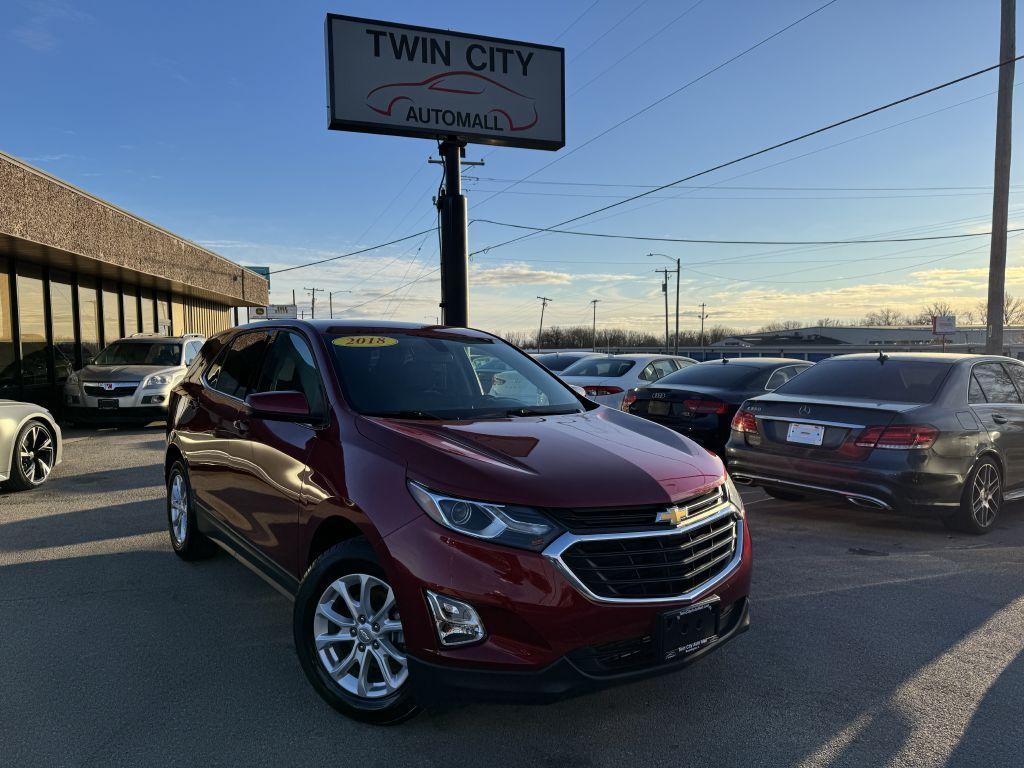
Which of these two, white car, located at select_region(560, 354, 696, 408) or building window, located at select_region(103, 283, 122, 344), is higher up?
building window, located at select_region(103, 283, 122, 344)

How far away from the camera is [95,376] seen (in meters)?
13.0

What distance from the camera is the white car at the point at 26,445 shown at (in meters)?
7.34

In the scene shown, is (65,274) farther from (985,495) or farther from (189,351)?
(985,495)

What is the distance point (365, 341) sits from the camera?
3.87m

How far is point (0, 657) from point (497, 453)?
2.80 meters

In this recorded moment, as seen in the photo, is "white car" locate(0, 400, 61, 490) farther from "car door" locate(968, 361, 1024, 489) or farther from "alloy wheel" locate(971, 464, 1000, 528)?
"car door" locate(968, 361, 1024, 489)

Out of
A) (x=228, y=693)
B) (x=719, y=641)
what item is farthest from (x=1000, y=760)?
(x=228, y=693)

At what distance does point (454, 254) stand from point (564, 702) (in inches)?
371

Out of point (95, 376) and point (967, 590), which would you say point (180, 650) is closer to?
point (967, 590)

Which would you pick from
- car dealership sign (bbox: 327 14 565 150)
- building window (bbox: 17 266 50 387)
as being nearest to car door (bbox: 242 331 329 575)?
car dealership sign (bbox: 327 14 565 150)

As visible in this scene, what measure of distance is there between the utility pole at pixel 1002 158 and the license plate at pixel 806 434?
10.4 metres

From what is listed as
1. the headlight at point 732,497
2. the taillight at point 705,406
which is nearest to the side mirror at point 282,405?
the headlight at point 732,497

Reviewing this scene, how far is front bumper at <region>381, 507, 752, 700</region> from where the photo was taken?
246 cm

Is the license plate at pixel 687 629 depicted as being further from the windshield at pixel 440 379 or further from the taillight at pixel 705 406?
the taillight at pixel 705 406
